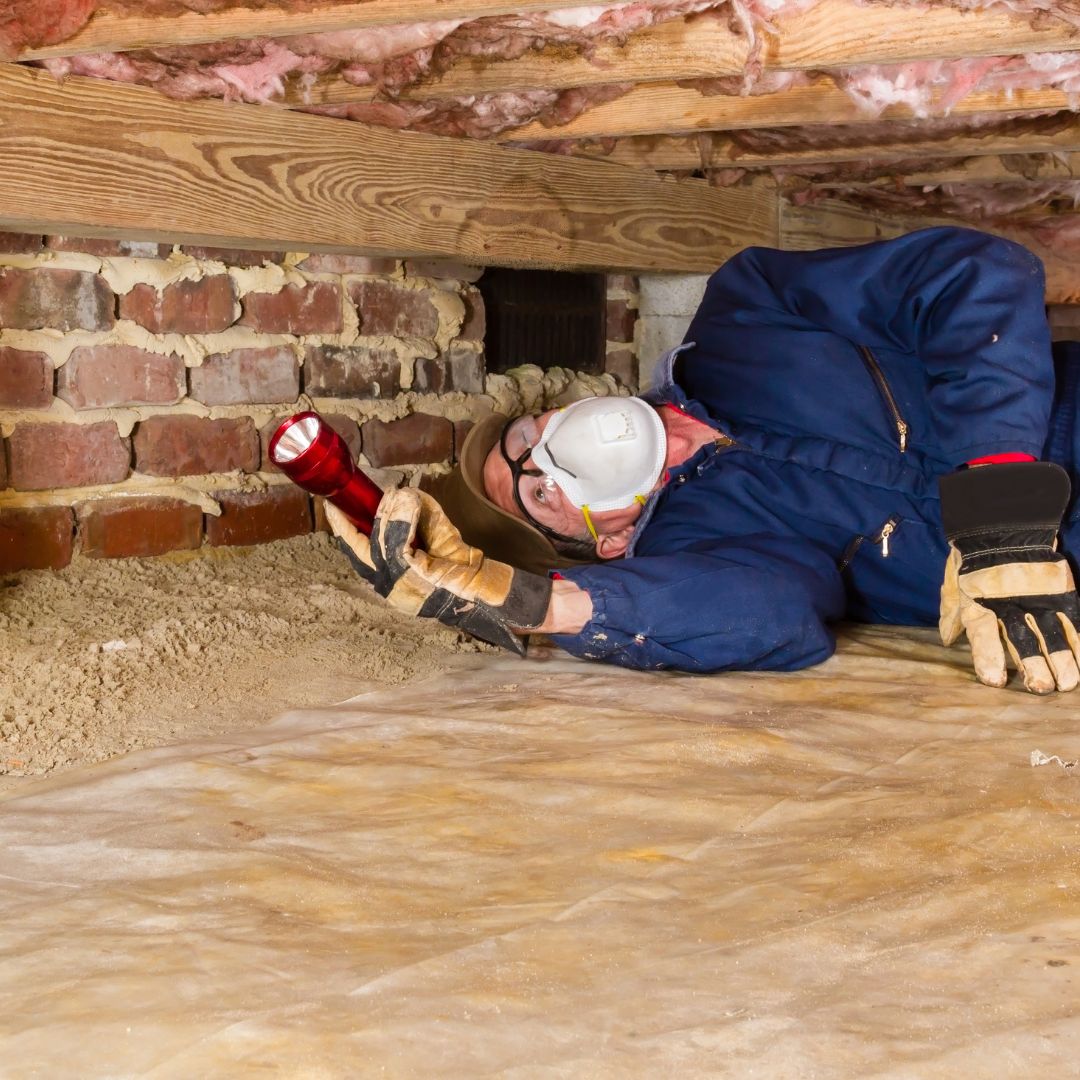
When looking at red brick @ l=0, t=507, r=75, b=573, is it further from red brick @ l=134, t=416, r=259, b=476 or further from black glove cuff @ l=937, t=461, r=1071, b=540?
black glove cuff @ l=937, t=461, r=1071, b=540

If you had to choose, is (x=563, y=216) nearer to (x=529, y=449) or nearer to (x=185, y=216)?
(x=529, y=449)

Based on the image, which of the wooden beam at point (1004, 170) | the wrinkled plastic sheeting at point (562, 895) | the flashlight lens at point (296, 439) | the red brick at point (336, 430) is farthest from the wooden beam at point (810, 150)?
the wrinkled plastic sheeting at point (562, 895)

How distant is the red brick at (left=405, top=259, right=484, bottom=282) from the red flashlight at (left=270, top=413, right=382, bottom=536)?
81 cm

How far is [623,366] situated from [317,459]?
1518 mm

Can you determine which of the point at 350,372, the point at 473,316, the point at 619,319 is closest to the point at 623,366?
the point at 619,319

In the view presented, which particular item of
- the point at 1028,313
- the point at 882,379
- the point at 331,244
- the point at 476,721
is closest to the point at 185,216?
the point at 331,244

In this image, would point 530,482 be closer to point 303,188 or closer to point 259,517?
point 259,517

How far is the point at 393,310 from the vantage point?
2553mm

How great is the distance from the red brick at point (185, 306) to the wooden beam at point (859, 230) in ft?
4.21

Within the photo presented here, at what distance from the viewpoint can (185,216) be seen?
1.91m

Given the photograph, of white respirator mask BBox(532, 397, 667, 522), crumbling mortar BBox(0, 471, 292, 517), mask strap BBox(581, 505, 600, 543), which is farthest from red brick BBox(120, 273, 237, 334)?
mask strap BBox(581, 505, 600, 543)

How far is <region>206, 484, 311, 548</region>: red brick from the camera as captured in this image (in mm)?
2328

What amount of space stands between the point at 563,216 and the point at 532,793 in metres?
1.39

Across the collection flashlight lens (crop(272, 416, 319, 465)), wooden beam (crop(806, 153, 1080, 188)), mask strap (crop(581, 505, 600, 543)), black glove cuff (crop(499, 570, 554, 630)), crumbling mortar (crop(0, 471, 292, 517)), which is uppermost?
wooden beam (crop(806, 153, 1080, 188))
